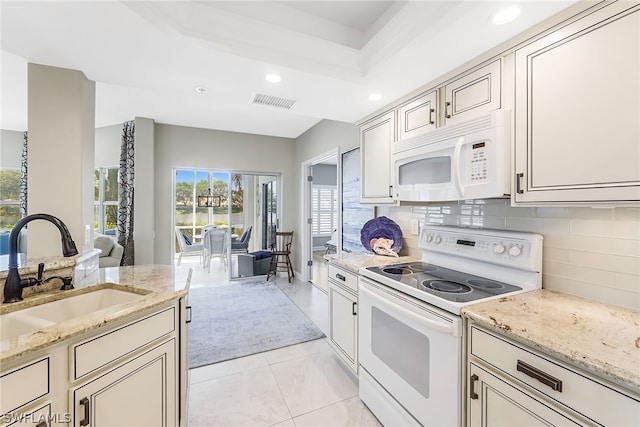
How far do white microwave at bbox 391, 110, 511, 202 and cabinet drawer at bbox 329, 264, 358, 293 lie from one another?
2.47 ft

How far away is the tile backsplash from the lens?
1185mm

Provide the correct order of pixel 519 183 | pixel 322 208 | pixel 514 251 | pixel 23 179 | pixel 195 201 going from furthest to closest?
pixel 322 208 < pixel 195 201 < pixel 23 179 < pixel 514 251 < pixel 519 183

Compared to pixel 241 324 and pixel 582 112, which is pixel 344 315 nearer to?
pixel 241 324

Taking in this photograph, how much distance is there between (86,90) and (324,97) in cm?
186

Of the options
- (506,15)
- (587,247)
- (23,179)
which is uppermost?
(506,15)

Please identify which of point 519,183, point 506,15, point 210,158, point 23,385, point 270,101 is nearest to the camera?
point 23,385

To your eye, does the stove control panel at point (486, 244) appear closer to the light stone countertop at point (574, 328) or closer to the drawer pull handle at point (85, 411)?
the light stone countertop at point (574, 328)

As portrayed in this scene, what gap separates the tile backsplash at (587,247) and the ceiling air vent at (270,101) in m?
1.87

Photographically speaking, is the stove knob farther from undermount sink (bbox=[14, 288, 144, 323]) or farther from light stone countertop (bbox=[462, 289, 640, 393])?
undermount sink (bbox=[14, 288, 144, 323])

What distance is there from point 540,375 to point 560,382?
55 mm

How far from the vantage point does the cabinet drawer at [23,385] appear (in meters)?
0.79

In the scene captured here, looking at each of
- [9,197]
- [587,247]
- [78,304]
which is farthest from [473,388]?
[9,197]

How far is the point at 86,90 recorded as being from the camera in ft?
6.68

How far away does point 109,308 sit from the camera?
3.82ft
